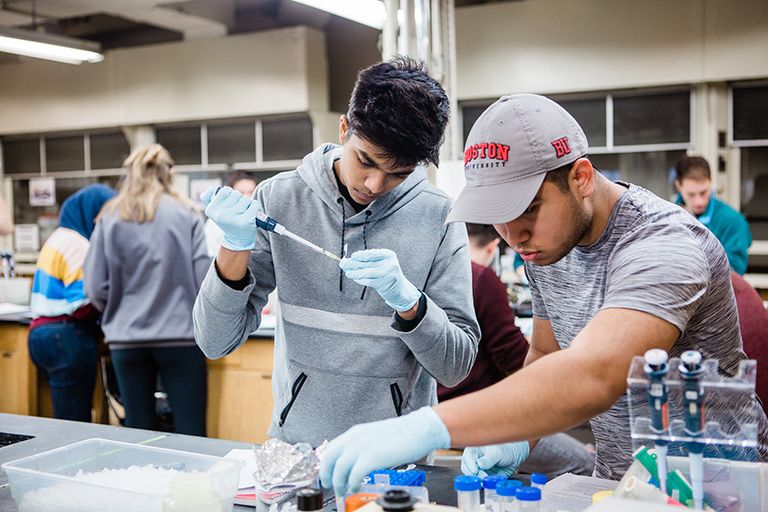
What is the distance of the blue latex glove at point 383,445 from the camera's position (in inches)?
40.4

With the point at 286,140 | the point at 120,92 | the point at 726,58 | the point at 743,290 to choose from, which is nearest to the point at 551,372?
the point at 743,290

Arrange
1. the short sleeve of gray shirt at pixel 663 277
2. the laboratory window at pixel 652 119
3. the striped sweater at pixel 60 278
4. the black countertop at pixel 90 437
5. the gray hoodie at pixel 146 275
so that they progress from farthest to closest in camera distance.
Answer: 1. the laboratory window at pixel 652 119
2. the striped sweater at pixel 60 278
3. the gray hoodie at pixel 146 275
4. the black countertop at pixel 90 437
5. the short sleeve of gray shirt at pixel 663 277

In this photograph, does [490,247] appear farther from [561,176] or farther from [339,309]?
[561,176]

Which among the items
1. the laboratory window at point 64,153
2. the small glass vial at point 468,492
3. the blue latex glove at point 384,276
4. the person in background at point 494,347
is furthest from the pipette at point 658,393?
the laboratory window at point 64,153

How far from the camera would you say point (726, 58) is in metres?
5.06

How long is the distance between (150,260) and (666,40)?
151 inches

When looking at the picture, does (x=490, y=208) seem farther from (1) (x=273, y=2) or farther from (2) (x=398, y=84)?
(1) (x=273, y=2)

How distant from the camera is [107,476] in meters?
1.34

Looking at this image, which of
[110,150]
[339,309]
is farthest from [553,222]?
[110,150]

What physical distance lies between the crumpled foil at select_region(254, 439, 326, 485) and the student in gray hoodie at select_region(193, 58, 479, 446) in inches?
10.7

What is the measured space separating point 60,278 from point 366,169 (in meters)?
2.59

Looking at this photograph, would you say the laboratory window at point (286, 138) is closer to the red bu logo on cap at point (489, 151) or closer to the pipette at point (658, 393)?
the red bu logo on cap at point (489, 151)

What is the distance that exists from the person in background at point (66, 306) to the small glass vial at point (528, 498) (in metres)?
3.01

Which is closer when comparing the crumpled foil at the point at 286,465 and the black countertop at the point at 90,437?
the crumpled foil at the point at 286,465
